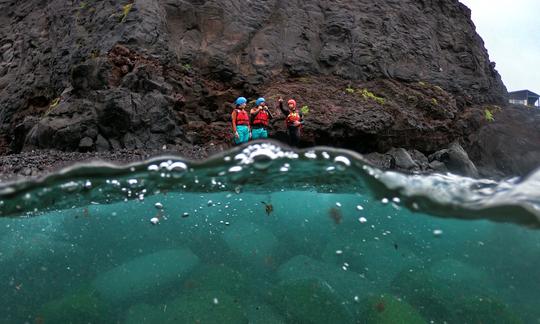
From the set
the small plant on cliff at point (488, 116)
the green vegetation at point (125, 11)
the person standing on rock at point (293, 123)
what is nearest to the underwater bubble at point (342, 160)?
the person standing on rock at point (293, 123)

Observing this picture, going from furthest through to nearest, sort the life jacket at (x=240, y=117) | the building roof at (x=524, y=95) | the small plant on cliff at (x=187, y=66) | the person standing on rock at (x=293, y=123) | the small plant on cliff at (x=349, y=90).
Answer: the building roof at (x=524, y=95)
the small plant on cliff at (x=349, y=90)
the small plant on cliff at (x=187, y=66)
the person standing on rock at (x=293, y=123)
the life jacket at (x=240, y=117)

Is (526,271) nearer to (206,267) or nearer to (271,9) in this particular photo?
(206,267)

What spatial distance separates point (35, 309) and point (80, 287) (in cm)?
47

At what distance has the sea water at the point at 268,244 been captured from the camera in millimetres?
4414

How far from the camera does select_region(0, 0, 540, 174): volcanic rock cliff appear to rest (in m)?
14.3

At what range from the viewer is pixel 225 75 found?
1727cm

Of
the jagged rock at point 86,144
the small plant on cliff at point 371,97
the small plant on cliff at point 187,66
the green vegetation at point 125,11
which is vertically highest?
the green vegetation at point 125,11

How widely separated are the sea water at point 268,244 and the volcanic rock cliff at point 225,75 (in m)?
8.40

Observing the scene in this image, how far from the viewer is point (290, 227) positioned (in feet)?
17.0

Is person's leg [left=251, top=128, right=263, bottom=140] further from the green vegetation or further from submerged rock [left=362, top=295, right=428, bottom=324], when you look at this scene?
submerged rock [left=362, top=295, right=428, bottom=324]

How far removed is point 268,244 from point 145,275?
4.62 feet

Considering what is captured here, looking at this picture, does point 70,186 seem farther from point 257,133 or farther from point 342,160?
point 257,133

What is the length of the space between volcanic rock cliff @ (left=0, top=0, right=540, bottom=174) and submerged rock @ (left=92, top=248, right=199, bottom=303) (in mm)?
9205

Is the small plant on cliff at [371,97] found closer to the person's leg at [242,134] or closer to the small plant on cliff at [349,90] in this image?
the small plant on cliff at [349,90]
